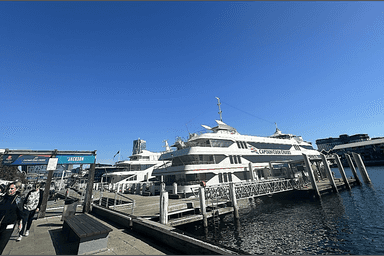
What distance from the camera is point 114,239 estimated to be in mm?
5742

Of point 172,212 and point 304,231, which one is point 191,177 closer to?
point 172,212

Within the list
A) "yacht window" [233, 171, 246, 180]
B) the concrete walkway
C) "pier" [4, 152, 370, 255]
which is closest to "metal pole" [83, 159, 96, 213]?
"pier" [4, 152, 370, 255]

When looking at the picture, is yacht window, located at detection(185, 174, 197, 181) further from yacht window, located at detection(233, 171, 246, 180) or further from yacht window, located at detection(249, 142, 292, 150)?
yacht window, located at detection(249, 142, 292, 150)

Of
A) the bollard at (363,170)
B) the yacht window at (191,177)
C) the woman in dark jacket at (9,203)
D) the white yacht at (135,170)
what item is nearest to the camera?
the woman in dark jacket at (9,203)

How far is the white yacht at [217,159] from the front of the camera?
2086cm

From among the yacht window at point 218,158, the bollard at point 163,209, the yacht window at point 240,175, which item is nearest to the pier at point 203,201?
the bollard at point 163,209

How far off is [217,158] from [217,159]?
131mm

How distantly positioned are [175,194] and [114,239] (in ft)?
44.7

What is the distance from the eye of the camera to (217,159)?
22984mm

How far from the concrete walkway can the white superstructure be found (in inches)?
538

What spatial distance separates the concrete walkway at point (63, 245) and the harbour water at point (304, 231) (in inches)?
72.1

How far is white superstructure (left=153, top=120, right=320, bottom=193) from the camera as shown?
20875 millimetres

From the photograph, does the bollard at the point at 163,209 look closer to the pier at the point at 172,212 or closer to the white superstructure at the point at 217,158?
the pier at the point at 172,212

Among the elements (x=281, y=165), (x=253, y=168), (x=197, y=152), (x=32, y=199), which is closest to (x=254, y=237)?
(x=32, y=199)
